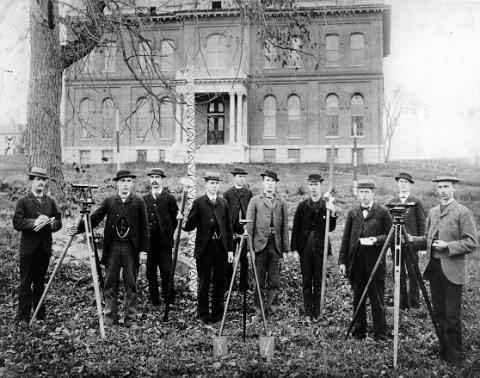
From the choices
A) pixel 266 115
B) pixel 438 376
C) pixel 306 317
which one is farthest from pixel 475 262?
pixel 266 115

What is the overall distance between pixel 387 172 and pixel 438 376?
21.6 meters

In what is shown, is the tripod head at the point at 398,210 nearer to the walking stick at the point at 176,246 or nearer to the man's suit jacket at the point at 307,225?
the man's suit jacket at the point at 307,225

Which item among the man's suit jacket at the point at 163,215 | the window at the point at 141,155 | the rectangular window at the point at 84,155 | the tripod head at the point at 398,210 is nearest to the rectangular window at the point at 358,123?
the window at the point at 141,155

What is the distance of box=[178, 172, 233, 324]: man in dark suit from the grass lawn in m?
0.36

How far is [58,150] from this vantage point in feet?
32.7

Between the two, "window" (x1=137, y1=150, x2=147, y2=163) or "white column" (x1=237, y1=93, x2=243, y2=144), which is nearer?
"white column" (x1=237, y1=93, x2=243, y2=144)

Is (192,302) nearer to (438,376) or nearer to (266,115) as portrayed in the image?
(438,376)

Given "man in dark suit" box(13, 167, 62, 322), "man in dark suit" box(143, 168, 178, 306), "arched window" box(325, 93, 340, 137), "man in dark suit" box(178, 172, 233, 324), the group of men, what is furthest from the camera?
"arched window" box(325, 93, 340, 137)

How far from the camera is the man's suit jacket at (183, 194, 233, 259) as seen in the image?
8.15 meters

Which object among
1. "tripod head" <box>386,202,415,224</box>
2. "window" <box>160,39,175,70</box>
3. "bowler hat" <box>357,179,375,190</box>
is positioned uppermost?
"window" <box>160,39,175,70</box>

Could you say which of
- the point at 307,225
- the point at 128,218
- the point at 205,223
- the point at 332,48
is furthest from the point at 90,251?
the point at 332,48

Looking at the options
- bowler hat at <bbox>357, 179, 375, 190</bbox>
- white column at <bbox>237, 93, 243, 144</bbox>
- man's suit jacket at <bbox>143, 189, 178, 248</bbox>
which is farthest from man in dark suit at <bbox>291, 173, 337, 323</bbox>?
white column at <bbox>237, 93, 243, 144</bbox>

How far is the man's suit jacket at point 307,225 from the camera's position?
8523mm

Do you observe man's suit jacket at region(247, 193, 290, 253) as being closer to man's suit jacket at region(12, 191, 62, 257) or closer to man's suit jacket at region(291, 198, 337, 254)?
man's suit jacket at region(291, 198, 337, 254)
